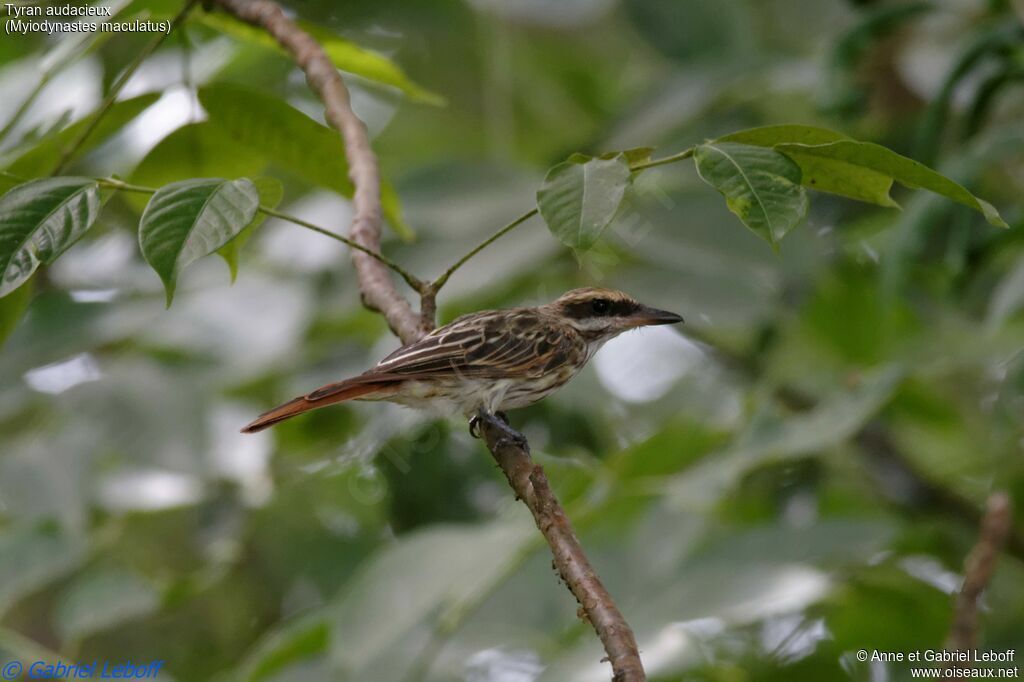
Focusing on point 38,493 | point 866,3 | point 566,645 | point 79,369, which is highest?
point 866,3

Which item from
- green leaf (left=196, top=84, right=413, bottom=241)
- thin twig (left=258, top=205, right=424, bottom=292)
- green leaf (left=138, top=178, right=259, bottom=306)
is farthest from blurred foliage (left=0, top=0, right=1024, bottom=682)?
green leaf (left=138, top=178, right=259, bottom=306)

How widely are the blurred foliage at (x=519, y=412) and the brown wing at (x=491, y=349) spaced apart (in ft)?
0.50

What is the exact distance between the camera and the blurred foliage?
129 inches

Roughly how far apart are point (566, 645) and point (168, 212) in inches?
79.2

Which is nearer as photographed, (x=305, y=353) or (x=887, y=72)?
(x=305, y=353)

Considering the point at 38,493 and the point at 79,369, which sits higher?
the point at 79,369

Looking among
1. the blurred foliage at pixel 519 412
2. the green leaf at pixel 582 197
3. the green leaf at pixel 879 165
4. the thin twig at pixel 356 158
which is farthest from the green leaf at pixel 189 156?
the green leaf at pixel 879 165

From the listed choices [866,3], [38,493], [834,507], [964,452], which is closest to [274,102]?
[38,493]

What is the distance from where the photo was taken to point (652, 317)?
375 centimetres

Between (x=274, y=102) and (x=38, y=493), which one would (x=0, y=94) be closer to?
(x=38, y=493)

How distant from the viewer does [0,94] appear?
14.4ft

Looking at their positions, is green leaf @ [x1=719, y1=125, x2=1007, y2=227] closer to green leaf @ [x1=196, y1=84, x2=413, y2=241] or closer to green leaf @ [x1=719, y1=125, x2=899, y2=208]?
green leaf @ [x1=719, y1=125, x2=899, y2=208]

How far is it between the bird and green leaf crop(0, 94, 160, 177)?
2.79 feet

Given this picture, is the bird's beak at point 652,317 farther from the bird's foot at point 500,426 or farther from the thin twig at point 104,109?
the thin twig at point 104,109
